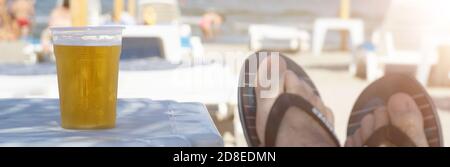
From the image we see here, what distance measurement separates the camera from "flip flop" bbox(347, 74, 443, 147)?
1.92 metres

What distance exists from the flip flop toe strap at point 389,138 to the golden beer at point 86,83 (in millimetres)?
821

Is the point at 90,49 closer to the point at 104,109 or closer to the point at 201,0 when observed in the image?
the point at 104,109

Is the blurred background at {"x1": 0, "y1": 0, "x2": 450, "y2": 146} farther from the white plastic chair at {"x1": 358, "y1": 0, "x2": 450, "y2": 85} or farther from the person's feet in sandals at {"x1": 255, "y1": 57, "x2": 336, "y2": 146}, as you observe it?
the person's feet in sandals at {"x1": 255, "y1": 57, "x2": 336, "y2": 146}

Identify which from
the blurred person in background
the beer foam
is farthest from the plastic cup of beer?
the blurred person in background

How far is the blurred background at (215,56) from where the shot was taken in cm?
344

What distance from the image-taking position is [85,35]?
1240 mm

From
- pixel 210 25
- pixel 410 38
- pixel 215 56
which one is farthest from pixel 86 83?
pixel 210 25

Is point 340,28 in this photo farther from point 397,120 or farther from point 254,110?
point 254,110

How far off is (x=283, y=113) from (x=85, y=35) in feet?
2.08

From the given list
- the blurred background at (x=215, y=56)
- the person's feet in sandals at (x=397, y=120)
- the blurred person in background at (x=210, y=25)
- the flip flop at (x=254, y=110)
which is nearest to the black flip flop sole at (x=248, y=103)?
the flip flop at (x=254, y=110)
